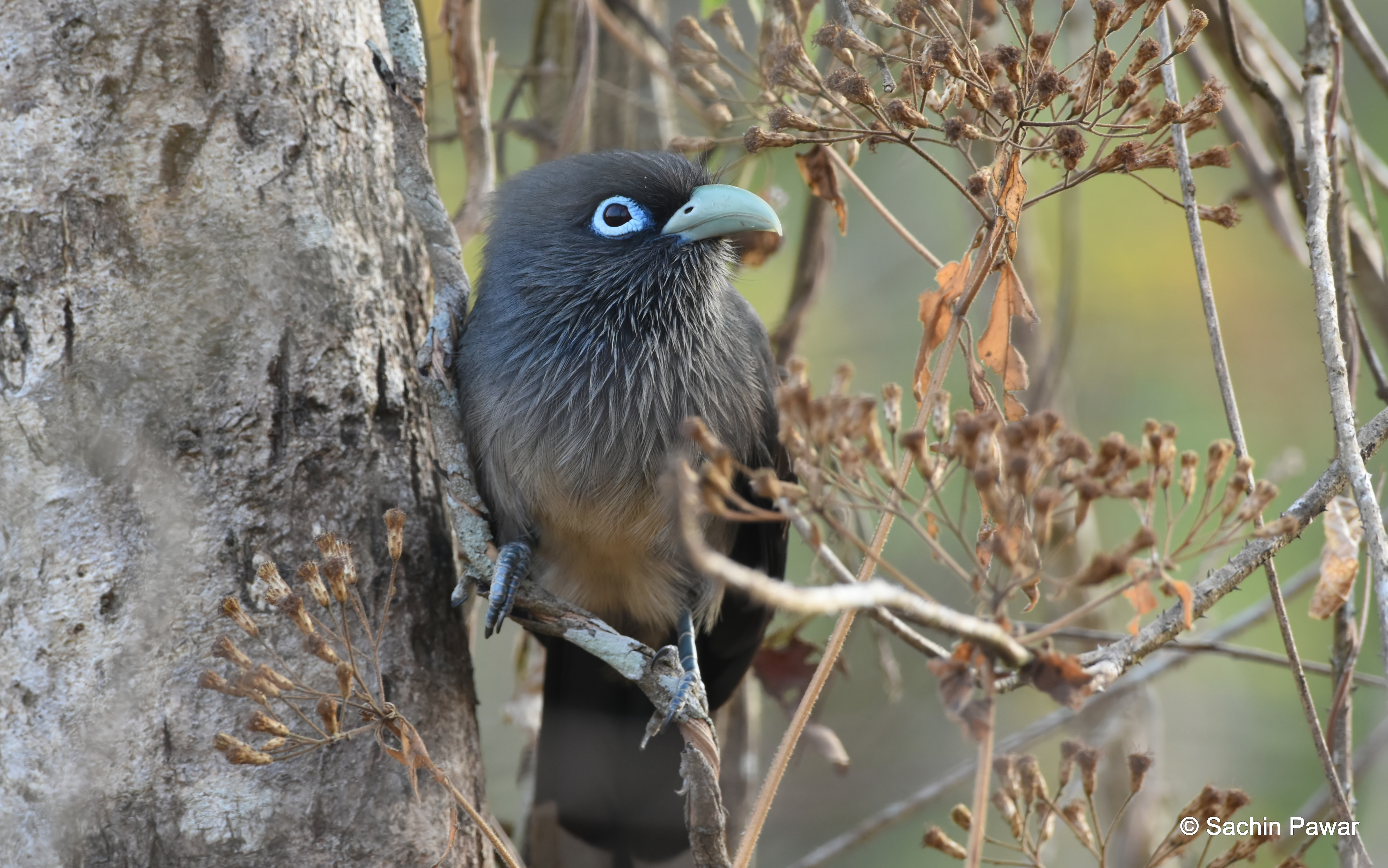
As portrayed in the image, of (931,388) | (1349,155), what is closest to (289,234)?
(931,388)

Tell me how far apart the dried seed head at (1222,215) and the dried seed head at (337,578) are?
169 centimetres

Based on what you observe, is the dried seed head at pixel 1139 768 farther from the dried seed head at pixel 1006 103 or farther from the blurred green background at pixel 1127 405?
the blurred green background at pixel 1127 405

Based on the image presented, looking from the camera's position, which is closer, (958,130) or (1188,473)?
(1188,473)

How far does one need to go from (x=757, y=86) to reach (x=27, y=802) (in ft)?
7.71

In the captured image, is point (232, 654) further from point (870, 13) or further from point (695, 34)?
point (695, 34)

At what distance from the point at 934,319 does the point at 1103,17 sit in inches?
22.8

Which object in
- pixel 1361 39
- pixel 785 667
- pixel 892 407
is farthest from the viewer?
pixel 785 667

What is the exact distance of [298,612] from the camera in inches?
74.0

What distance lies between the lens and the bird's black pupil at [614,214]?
3242mm

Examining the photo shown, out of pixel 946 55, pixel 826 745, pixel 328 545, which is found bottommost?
pixel 826 745

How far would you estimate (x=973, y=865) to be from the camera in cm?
161

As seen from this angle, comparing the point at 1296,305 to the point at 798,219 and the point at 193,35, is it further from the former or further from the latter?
the point at 193,35

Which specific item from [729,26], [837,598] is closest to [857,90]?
[729,26]

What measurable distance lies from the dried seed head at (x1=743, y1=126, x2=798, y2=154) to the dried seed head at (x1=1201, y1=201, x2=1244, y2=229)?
790 millimetres
